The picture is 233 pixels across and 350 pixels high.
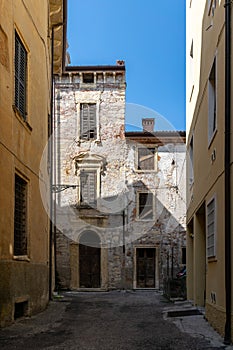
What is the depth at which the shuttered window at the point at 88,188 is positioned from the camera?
87.7ft

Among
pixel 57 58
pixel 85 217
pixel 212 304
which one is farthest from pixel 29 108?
pixel 85 217

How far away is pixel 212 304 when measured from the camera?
964 cm

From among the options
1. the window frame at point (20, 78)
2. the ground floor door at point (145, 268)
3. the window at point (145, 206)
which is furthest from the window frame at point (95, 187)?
the window frame at point (20, 78)

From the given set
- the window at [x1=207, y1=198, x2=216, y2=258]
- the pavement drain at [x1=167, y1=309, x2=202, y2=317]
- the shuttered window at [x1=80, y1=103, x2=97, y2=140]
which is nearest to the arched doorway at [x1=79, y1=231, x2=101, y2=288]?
the shuttered window at [x1=80, y1=103, x2=97, y2=140]

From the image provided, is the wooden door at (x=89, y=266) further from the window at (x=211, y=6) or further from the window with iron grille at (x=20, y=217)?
the window at (x=211, y=6)

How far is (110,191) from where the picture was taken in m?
26.9

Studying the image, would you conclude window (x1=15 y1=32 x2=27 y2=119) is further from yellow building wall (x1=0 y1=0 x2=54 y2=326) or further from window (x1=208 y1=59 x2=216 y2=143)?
window (x1=208 y1=59 x2=216 y2=143)

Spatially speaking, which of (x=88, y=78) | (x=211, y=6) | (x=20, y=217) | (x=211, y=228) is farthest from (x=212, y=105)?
(x=88, y=78)

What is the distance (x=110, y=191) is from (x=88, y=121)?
151 inches

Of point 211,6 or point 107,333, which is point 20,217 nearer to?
point 107,333

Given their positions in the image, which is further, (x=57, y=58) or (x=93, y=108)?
(x=93, y=108)

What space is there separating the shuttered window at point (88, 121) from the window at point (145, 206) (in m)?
3.98

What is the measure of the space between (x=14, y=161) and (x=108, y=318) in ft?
13.6

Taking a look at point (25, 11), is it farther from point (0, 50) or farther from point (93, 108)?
point (93, 108)
